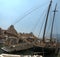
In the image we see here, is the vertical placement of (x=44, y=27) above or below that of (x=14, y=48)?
above

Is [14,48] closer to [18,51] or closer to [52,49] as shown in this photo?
[18,51]

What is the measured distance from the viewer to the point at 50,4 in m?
46.8

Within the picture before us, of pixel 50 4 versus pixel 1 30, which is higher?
pixel 50 4

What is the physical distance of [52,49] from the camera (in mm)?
44312

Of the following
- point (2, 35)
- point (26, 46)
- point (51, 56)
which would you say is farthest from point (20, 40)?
point (51, 56)

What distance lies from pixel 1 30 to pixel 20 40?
10963 mm

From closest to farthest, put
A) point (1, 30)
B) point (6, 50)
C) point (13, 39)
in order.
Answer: point (6, 50)
point (13, 39)
point (1, 30)

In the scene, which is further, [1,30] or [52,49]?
[1,30]

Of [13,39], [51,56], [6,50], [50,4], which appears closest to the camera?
[51,56]

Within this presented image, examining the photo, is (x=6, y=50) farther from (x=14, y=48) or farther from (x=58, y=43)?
(x=58, y=43)

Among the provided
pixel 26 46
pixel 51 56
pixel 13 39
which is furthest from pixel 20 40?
pixel 51 56

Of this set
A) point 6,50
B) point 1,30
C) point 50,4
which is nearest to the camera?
point 6,50

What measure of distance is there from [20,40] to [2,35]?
446 inches

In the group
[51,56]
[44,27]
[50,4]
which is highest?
[50,4]
